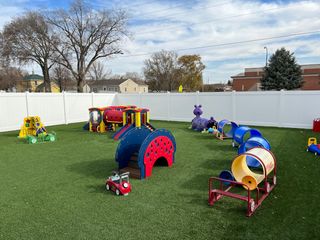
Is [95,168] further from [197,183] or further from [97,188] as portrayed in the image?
[197,183]

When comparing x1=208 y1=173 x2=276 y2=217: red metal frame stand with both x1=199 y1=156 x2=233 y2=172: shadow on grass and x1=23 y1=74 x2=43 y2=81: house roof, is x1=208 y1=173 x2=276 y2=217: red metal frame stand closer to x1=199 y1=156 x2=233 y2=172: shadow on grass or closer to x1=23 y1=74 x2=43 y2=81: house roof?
x1=199 y1=156 x2=233 y2=172: shadow on grass

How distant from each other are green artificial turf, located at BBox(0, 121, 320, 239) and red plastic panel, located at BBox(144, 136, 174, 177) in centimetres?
27

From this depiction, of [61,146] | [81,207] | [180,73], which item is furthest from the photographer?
[180,73]

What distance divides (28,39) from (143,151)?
3106 cm

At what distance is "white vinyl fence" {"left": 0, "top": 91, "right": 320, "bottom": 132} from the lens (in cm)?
1209

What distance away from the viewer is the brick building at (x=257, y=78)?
4131cm

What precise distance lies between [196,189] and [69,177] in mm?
2906

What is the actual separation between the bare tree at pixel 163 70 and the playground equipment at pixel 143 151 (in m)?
50.7

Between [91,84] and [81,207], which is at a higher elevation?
[91,84]

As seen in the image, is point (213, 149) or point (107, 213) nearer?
point (107, 213)

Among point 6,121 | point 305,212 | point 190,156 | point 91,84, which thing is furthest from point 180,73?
point 305,212

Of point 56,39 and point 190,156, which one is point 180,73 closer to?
point 56,39

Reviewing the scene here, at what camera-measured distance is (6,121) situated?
13000 millimetres

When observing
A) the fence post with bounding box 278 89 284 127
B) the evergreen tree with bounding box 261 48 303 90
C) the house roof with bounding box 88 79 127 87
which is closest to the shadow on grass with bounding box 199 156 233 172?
the fence post with bounding box 278 89 284 127
